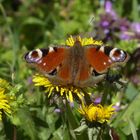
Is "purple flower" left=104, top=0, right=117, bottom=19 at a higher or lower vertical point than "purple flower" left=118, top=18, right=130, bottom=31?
higher

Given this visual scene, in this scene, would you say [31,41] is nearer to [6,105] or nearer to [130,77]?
[130,77]

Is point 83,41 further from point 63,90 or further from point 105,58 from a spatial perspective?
point 63,90

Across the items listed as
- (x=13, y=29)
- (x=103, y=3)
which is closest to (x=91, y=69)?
(x=13, y=29)

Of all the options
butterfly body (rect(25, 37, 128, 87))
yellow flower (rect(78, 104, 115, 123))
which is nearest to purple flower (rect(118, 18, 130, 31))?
butterfly body (rect(25, 37, 128, 87))

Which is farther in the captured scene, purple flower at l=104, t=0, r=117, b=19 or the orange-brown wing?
purple flower at l=104, t=0, r=117, b=19

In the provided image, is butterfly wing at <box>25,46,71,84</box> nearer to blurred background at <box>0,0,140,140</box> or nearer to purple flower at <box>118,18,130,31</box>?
blurred background at <box>0,0,140,140</box>
